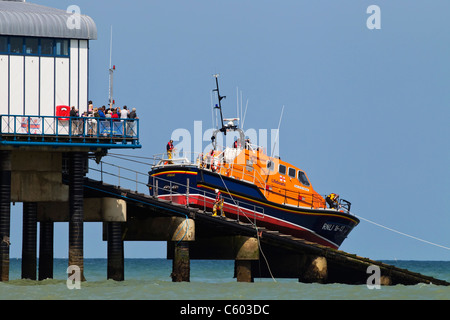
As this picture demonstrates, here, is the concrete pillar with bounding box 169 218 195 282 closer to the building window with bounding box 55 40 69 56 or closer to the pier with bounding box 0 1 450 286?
the pier with bounding box 0 1 450 286

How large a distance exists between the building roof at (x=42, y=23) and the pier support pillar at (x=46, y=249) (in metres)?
10.6

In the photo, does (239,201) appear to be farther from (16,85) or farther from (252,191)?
(16,85)

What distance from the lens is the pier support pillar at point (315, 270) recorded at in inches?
2028

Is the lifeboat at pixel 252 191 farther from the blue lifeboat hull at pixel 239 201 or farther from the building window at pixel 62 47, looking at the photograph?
the building window at pixel 62 47

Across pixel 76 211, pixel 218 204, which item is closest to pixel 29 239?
pixel 76 211

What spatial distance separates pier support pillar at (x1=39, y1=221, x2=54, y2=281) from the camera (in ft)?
170

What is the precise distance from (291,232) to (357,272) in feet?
14.9

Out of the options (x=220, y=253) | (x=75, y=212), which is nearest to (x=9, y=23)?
(x=75, y=212)

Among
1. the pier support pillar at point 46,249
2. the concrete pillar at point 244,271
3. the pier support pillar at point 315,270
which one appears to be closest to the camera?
the concrete pillar at point 244,271

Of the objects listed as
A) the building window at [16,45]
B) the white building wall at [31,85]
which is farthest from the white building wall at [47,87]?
the building window at [16,45]

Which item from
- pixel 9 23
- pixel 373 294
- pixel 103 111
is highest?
pixel 9 23

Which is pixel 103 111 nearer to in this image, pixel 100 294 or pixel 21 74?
pixel 21 74
